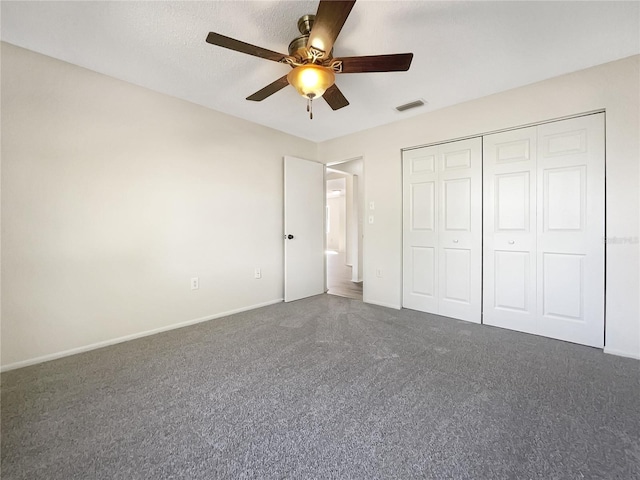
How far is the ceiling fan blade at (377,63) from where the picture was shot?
1.59 metres

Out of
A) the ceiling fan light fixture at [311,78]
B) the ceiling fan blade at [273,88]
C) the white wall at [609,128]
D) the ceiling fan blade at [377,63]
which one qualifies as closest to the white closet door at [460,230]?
the white wall at [609,128]

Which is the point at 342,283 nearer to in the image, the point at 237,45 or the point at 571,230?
the point at 571,230

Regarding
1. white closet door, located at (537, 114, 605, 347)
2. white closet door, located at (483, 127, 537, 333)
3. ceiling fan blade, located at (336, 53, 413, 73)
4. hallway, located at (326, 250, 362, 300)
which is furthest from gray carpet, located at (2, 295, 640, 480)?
ceiling fan blade, located at (336, 53, 413, 73)

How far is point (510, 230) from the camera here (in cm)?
275

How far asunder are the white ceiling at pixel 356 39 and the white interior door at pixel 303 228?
1384 millimetres

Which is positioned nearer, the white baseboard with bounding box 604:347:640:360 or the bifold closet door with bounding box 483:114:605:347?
the white baseboard with bounding box 604:347:640:360

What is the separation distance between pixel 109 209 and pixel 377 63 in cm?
247

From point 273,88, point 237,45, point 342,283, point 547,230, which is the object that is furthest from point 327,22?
point 342,283

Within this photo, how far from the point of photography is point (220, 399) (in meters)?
1.66

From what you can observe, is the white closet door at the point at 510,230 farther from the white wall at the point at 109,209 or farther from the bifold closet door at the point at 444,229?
the white wall at the point at 109,209

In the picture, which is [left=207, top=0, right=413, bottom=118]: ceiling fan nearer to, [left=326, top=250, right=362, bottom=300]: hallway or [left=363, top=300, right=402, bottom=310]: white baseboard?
[left=363, top=300, right=402, bottom=310]: white baseboard

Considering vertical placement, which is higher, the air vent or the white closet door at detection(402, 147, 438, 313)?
the air vent

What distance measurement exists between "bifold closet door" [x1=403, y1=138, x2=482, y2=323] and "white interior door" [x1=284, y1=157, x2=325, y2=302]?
4.38 feet

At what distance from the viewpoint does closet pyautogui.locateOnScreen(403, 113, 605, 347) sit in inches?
93.2
